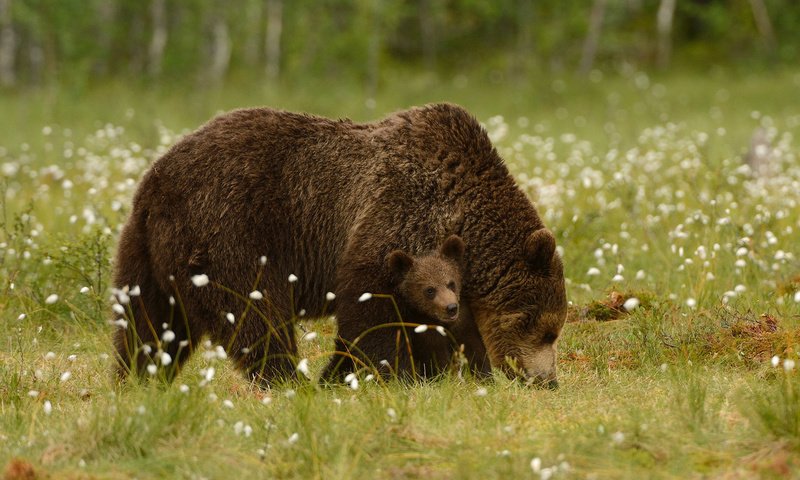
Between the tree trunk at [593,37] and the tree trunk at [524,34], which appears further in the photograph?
the tree trunk at [524,34]

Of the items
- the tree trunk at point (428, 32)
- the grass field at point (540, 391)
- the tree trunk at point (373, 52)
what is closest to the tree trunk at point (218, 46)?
the tree trunk at point (373, 52)

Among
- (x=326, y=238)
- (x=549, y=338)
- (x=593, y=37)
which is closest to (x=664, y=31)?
(x=593, y=37)

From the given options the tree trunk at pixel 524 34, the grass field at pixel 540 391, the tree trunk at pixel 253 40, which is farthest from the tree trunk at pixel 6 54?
the grass field at pixel 540 391

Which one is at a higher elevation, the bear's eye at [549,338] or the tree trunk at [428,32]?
the bear's eye at [549,338]

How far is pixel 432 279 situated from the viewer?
20.1 feet

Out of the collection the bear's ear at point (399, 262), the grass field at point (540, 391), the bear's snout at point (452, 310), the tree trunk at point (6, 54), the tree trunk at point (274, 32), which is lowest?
the tree trunk at point (6, 54)

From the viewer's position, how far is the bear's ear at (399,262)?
611 cm

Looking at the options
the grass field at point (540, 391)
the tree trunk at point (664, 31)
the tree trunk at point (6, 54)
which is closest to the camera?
the grass field at point (540, 391)

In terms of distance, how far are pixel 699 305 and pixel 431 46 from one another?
95.8ft

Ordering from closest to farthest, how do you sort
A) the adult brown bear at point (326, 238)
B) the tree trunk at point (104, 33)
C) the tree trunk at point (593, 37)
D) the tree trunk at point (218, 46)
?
the adult brown bear at point (326, 238)
the tree trunk at point (593, 37)
the tree trunk at point (218, 46)
the tree trunk at point (104, 33)

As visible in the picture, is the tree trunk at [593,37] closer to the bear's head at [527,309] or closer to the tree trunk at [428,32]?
the tree trunk at [428,32]

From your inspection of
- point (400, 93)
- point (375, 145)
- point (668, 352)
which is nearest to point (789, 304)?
point (668, 352)

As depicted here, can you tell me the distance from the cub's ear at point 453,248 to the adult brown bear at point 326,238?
0.15 meters

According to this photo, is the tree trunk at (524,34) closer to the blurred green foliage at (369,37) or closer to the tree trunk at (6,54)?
the blurred green foliage at (369,37)
